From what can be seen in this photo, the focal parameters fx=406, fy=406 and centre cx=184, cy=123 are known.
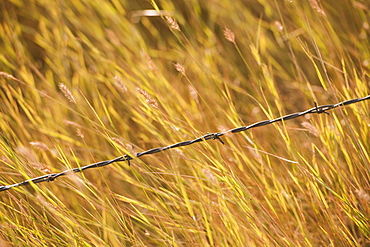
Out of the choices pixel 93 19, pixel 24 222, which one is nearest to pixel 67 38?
pixel 93 19

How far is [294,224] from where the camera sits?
154 cm

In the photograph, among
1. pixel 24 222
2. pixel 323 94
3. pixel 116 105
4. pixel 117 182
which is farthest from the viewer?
pixel 116 105

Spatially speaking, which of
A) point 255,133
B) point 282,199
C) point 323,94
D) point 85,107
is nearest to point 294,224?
point 282,199

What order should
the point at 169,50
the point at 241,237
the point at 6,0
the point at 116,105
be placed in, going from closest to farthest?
the point at 241,237 → the point at 116,105 → the point at 169,50 → the point at 6,0

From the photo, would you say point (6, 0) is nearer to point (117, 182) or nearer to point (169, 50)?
point (169, 50)

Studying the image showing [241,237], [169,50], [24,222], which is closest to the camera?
[241,237]

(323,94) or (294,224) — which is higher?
(323,94)

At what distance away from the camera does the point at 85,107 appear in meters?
2.50

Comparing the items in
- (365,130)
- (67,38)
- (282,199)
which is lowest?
(282,199)

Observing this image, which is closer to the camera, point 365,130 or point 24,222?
point 24,222

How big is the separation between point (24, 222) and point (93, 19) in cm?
166

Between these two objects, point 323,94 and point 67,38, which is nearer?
point 323,94

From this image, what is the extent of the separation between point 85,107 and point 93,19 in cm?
62

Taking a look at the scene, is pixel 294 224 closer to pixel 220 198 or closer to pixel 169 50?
pixel 220 198
